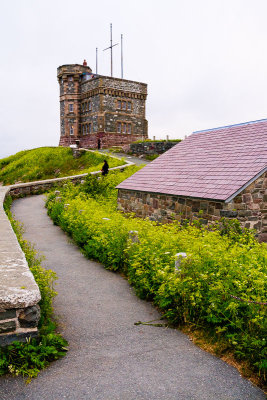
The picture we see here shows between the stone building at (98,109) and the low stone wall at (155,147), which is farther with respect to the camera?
the stone building at (98,109)

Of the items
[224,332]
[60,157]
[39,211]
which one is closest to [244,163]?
[224,332]

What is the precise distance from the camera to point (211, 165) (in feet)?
41.9

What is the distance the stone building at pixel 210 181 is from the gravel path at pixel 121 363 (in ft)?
14.7

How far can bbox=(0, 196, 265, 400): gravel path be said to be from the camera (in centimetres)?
370

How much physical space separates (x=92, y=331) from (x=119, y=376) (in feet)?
4.14

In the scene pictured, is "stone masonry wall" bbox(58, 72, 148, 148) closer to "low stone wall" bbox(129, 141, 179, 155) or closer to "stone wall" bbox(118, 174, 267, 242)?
"low stone wall" bbox(129, 141, 179, 155)

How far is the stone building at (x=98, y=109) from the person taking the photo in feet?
143

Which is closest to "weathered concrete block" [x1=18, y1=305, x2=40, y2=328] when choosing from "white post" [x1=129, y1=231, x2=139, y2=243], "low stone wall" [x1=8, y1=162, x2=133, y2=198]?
"white post" [x1=129, y1=231, x2=139, y2=243]

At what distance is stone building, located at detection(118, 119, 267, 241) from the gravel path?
448 centimetres

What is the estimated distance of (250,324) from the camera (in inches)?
174

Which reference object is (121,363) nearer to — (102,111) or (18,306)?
(18,306)

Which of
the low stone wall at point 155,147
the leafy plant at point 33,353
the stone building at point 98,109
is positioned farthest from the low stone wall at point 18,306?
the stone building at point 98,109

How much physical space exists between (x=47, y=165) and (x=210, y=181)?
30280mm

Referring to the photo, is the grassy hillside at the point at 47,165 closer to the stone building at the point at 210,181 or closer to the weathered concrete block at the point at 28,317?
the stone building at the point at 210,181
